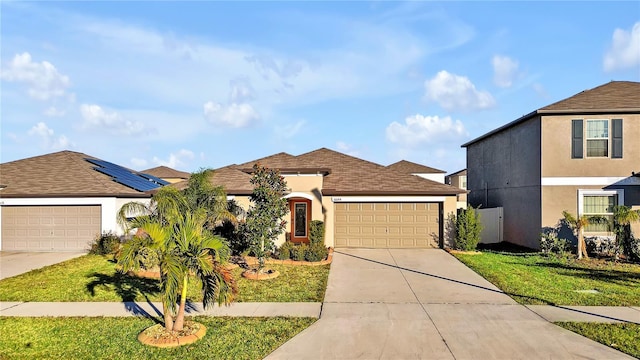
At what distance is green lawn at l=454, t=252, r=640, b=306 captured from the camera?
9.44 meters

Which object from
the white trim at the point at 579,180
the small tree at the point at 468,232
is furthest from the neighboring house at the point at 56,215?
the white trim at the point at 579,180

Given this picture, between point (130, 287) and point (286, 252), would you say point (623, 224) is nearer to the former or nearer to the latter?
point (286, 252)

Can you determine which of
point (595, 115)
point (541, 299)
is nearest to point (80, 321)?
point (541, 299)

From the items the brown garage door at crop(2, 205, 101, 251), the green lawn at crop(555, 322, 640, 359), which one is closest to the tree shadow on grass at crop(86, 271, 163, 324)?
the brown garage door at crop(2, 205, 101, 251)

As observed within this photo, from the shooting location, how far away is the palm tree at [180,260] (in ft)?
21.6

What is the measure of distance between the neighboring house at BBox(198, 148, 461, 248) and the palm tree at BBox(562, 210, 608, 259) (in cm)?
431

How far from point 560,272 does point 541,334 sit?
6477 mm

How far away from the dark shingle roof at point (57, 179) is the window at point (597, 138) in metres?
19.6

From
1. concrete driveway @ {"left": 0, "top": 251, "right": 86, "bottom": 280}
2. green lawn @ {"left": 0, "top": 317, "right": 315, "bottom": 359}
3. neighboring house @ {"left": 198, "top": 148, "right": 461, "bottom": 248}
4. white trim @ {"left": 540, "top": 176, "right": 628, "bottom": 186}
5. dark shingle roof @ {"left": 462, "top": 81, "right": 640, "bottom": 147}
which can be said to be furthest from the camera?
neighboring house @ {"left": 198, "top": 148, "right": 461, "bottom": 248}

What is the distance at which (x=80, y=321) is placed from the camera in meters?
7.86

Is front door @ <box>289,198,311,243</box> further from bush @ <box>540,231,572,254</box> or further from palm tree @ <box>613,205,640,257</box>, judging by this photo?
palm tree @ <box>613,205,640,257</box>

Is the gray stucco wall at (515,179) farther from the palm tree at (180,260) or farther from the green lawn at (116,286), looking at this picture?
the palm tree at (180,260)

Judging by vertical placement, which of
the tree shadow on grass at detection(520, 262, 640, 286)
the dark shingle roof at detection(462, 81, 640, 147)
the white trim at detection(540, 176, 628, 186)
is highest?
the dark shingle roof at detection(462, 81, 640, 147)

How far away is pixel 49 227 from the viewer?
55.2 feet
